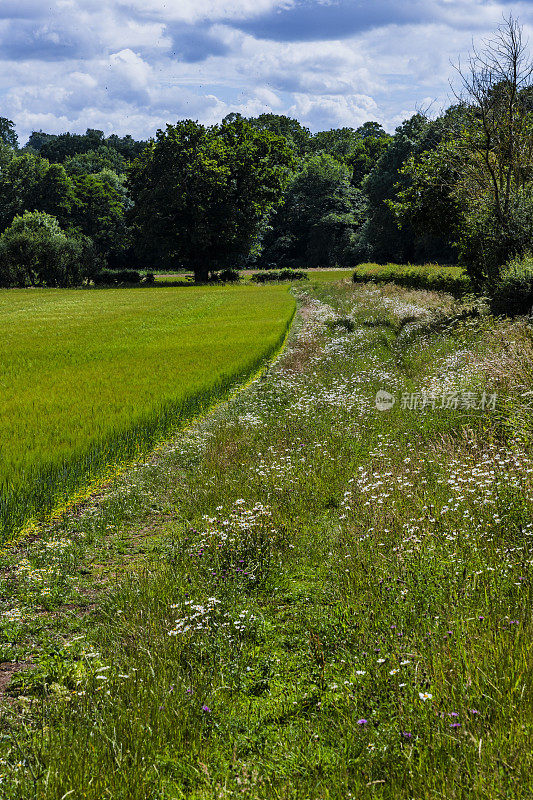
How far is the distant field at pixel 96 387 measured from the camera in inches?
316

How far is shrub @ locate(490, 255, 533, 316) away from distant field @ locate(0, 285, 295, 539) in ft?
25.2

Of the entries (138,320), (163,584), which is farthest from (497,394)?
(138,320)

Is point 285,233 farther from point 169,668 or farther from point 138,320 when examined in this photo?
point 169,668

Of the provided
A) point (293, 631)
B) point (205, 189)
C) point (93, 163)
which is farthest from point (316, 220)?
point (293, 631)

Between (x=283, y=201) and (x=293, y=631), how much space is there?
7845 cm

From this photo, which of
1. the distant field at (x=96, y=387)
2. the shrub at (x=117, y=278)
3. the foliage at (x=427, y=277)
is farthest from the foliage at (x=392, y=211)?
the distant field at (x=96, y=387)

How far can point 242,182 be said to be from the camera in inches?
2876

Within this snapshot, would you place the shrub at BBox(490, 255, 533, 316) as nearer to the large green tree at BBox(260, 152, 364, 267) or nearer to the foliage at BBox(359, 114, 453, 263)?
the foliage at BBox(359, 114, 453, 263)

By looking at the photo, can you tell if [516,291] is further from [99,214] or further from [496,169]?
[99,214]

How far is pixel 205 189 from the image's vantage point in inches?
2736

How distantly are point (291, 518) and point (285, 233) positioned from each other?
9976cm

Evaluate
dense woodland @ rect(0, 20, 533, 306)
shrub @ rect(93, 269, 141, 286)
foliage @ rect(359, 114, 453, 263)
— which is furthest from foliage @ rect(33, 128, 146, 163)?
foliage @ rect(359, 114, 453, 263)

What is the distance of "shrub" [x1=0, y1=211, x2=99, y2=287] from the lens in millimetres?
72688

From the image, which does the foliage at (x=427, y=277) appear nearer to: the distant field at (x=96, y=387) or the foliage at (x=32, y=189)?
the distant field at (x=96, y=387)
